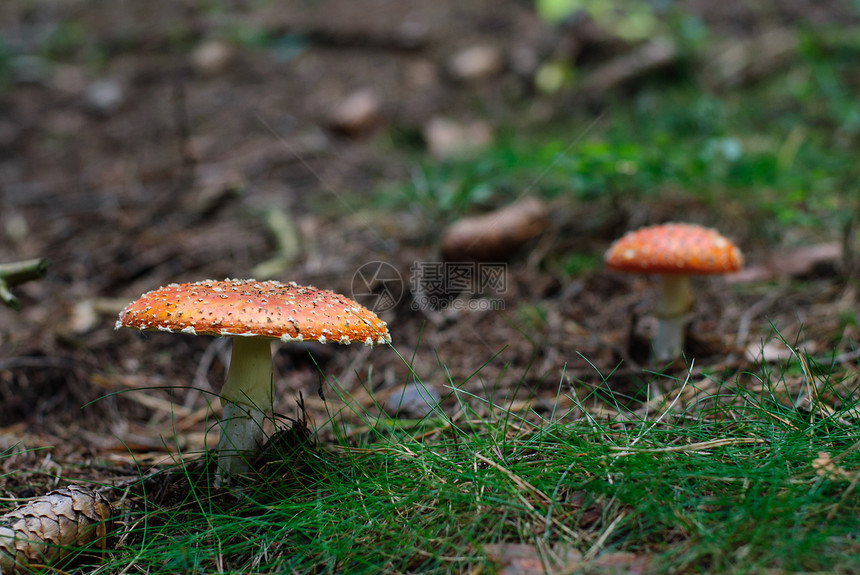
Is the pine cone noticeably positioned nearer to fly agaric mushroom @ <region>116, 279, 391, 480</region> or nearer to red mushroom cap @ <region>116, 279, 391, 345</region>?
fly agaric mushroom @ <region>116, 279, 391, 480</region>

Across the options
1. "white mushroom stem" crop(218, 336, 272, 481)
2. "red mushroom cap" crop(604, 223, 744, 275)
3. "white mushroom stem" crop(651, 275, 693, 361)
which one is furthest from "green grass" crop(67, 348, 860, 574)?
"white mushroom stem" crop(651, 275, 693, 361)

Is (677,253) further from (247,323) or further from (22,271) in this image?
(22,271)

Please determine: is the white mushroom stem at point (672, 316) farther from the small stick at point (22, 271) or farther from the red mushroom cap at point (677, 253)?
the small stick at point (22, 271)

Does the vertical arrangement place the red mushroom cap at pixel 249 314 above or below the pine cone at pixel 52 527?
above

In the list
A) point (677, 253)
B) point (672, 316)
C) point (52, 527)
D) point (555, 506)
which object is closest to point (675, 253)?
point (677, 253)

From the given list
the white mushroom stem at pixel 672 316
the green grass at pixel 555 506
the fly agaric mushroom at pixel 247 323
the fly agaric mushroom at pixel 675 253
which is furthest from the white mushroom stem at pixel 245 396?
the white mushroom stem at pixel 672 316

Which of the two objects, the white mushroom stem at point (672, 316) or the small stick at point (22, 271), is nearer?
the small stick at point (22, 271)

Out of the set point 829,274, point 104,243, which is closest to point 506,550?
point 829,274
